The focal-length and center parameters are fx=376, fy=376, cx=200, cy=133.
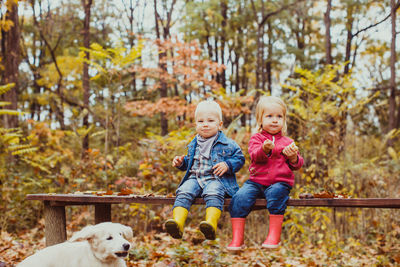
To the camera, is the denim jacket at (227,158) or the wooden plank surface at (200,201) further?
the denim jacket at (227,158)

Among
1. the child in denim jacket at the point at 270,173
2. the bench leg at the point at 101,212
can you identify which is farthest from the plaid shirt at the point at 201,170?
the bench leg at the point at 101,212

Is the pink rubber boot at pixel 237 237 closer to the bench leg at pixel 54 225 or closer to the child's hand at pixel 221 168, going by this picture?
the child's hand at pixel 221 168

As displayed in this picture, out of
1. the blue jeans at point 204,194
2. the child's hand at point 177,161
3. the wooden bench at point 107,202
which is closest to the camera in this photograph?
the wooden bench at point 107,202

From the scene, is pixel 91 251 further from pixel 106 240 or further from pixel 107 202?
pixel 107 202

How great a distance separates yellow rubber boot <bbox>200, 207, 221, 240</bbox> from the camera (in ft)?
8.71

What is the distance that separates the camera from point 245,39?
773 inches

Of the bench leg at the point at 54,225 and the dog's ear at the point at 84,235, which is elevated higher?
the dog's ear at the point at 84,235

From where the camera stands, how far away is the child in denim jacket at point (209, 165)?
2.98m

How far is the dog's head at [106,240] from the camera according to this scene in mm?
2398

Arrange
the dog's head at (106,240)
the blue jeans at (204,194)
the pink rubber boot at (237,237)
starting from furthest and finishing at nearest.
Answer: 1. the blue jeans at (204,194)
2. the pink rubber boot at (237,237)
3. the dog's head at (106,240)

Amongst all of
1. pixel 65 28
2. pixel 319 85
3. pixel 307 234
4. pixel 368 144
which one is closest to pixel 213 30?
pixel 65 28

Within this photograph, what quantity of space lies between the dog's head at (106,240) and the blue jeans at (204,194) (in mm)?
592

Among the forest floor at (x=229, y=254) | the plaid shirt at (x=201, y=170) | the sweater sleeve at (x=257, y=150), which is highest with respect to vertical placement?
the sweater sleeve at (x=257, y=150)

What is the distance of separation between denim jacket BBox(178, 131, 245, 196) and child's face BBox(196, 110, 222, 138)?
0.10m
